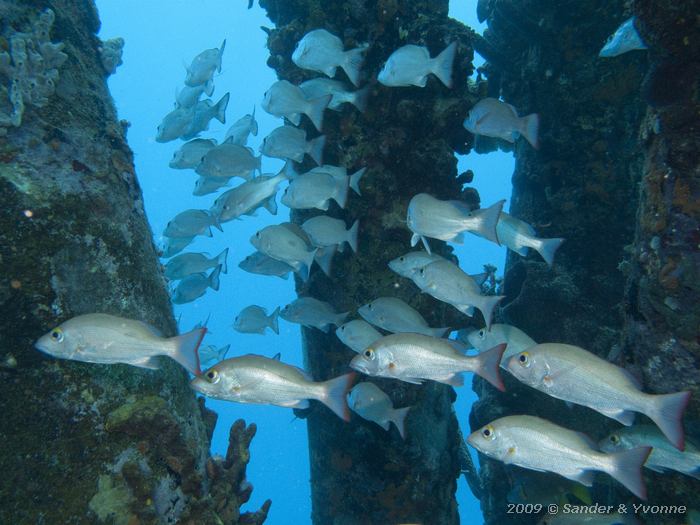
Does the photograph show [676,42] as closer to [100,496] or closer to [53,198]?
[53,198]

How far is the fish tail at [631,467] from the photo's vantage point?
2.62 metres

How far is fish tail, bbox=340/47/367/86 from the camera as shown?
5.31 meters

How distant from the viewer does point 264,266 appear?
6.27 m

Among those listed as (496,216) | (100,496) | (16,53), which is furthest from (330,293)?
(16,53)

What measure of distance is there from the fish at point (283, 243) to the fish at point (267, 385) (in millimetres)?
2211

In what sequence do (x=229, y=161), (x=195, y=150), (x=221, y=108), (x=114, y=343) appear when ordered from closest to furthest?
1. (x=114, y=343)
2. (x=229, y=161)
3. (x=195, y=150)
4. (x=221, y=108)

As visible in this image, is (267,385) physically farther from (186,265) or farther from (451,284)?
(186,265)

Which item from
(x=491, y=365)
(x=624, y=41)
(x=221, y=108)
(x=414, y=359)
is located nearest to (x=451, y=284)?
(x=414, y=359)

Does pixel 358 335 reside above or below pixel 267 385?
above

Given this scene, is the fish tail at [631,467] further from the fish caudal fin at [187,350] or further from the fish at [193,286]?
the fish at [193,286]

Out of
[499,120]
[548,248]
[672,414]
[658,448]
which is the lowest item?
[658,448]

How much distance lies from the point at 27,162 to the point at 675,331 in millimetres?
5081

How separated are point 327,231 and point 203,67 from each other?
3839mm

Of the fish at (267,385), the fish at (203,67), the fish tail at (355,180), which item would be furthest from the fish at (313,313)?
the fish at (203,67)
